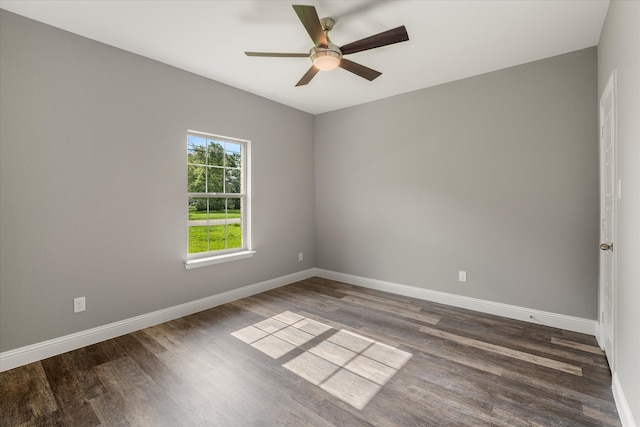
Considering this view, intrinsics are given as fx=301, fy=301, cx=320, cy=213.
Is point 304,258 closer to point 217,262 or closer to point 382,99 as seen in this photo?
point 217,262

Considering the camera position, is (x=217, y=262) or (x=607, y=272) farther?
(x=217, y=262)

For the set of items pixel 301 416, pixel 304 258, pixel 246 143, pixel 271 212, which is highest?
pixel 246 143

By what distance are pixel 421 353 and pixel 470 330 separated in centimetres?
77

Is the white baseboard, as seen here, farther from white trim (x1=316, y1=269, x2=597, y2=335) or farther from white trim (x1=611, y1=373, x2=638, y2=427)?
white trim (x1=611, y1=373, x2=638, y2=427)

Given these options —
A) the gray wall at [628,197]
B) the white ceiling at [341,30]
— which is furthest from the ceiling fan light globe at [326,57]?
the gray wall at [628,197]

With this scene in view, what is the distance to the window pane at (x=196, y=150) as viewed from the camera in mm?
3488

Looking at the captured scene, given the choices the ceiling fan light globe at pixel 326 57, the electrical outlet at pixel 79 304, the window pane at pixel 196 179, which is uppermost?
the ceiling fan light globe at pixel 326 57

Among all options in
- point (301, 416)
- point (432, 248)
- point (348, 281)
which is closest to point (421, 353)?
point (301, 416)

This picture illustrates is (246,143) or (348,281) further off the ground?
(246,143)

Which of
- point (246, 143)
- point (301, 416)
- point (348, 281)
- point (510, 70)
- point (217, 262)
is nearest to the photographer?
point (301, 416)

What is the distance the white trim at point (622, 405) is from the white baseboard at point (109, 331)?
11.6ft

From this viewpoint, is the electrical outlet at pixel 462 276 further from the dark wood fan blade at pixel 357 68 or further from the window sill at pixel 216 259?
the window sill at pixel 216 259

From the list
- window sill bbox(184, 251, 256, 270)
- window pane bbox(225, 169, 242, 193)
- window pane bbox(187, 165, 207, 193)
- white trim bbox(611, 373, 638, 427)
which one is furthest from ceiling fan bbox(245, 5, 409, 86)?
white trim bbox(611, 373, 638, 427)

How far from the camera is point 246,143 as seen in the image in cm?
407
